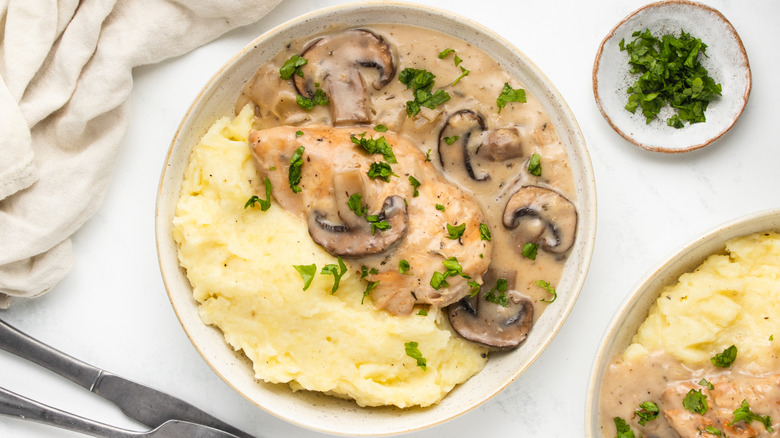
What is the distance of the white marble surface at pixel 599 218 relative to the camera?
4.96 m

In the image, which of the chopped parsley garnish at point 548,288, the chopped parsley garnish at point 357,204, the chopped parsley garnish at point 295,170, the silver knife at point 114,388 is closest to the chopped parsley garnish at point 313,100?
the chopped parsley garnish at point 295,170

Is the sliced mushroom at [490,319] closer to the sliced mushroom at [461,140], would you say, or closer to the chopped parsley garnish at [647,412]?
the sliced mushroom at [461,140]

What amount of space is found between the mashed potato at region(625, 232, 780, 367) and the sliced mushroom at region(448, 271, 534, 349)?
28.2 inches

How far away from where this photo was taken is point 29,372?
16.5 feet

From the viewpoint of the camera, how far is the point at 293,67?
14.7ft

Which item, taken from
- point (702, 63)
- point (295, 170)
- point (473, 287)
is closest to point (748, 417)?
point (473, 287)

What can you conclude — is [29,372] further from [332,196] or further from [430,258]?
[430,258]

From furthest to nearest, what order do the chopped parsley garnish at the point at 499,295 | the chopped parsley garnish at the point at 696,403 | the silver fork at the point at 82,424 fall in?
the silver fork at the point at 82,424
the chopped parsley garnish at the point at 499,295
the chopped parsley garnish at the point at 696,403

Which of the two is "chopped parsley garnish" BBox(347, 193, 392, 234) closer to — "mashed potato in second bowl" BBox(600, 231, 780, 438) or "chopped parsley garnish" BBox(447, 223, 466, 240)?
"chopped parsley garnish" BBox(447, 223, 466, 240)

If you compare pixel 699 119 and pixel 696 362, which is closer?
pixel 696 362

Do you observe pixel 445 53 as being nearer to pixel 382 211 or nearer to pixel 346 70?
pixel 346 70

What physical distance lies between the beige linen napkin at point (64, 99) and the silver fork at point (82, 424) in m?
0.71

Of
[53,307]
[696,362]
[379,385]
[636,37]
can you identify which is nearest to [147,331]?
[53,307]

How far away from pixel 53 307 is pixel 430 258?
2.81 m
